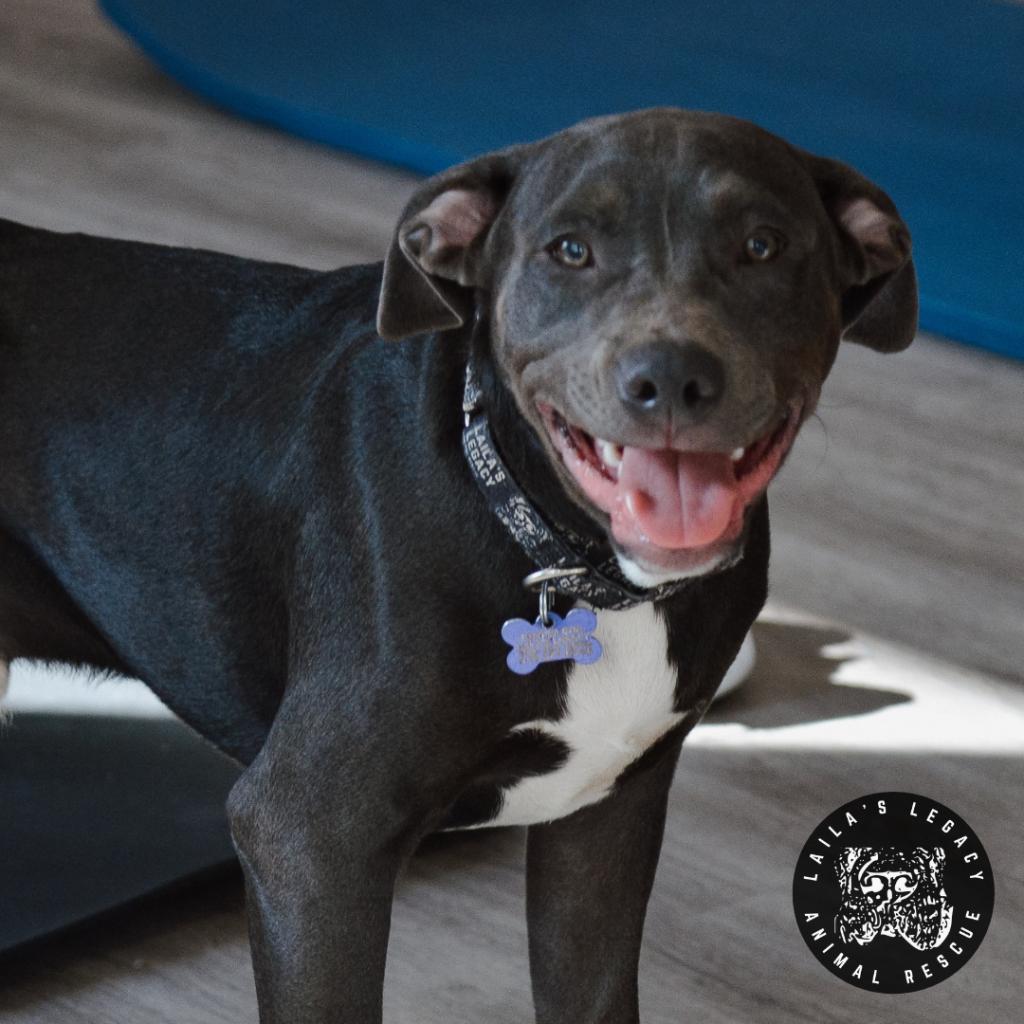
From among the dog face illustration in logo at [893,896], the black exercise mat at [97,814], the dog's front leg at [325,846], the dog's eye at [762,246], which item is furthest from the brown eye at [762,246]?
the black exercise mat at [97,814]

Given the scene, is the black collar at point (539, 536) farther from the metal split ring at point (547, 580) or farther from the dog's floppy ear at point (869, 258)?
the dog's floppy ear at point (869, 258)

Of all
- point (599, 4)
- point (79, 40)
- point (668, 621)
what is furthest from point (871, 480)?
point (79, 40)

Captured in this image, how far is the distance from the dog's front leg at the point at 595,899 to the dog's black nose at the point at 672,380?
49cm

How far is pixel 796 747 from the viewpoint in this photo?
266 cm

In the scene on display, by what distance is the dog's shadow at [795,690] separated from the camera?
2727mm

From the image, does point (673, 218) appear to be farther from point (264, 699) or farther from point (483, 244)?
point (264, 699)

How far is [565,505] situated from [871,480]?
1.98 m

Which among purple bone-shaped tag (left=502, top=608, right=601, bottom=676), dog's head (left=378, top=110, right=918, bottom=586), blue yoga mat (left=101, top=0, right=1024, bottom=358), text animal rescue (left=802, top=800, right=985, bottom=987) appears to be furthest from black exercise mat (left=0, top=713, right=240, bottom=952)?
blue yoga mat (left=101, top=0, right=1024, bottom=358)

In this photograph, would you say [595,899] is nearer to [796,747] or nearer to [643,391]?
[643,391]

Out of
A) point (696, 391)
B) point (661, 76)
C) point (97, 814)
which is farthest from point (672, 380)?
point (661, 76)

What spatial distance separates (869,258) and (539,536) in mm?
376

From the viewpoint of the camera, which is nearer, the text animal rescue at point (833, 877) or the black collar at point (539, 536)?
the black collar at point (539, 536)

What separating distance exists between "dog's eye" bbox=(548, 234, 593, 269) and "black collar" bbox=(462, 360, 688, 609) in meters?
0.15

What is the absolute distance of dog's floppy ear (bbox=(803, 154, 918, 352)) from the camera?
63.7 inches
